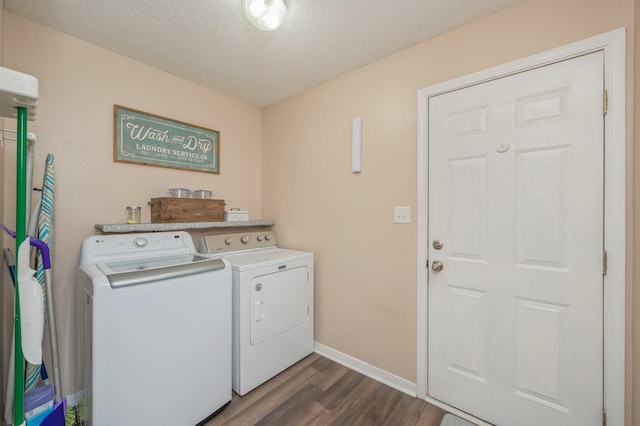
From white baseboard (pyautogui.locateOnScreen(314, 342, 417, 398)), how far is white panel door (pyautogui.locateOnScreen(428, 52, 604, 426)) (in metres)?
0.18

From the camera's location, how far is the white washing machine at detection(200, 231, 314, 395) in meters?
1.83

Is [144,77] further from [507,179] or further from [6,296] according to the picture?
[507,179]

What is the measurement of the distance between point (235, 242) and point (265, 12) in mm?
1626

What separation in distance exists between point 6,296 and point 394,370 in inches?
96.1

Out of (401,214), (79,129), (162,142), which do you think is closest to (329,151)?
(401,214)

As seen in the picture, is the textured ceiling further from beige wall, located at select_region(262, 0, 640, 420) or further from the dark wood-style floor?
the dark wood-style floor

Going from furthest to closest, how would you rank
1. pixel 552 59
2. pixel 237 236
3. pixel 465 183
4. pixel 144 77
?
pixel 237 236 < pixel 144 77 < pixel 465 183 < pixel 552 59

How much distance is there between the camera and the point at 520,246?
1471mm

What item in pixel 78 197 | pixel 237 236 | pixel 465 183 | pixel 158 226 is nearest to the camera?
pixel 465 183

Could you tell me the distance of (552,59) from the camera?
137cm

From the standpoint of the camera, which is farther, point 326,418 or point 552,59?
point 326,418

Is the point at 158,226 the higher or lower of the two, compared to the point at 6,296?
higher

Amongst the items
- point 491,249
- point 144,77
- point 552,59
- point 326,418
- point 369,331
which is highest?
point 144,77

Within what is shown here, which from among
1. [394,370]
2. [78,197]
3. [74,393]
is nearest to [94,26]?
[78,197]
